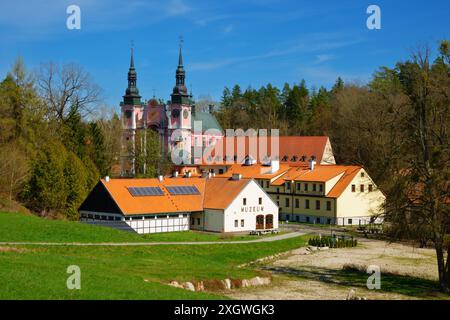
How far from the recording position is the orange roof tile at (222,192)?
5553 centimetres

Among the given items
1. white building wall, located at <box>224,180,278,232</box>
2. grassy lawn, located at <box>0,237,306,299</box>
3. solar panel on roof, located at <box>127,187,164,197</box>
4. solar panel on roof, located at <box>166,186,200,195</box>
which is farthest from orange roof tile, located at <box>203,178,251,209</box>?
grassy lawn, located at <box>0,237,306,299</box>

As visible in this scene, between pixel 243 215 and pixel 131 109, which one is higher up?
pixel 131 109

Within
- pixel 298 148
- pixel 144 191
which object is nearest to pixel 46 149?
pixel 144 191

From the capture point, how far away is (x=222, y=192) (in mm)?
57156

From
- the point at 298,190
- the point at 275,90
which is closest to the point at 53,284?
the point at 298,190

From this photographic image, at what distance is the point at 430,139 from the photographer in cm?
3169

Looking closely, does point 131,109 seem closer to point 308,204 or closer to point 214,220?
point 308,204

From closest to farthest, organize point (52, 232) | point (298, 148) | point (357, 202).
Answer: point (52, 232), point (357, 202), point (298, 148)

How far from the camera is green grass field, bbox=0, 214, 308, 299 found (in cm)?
2178

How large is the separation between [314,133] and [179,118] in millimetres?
24244

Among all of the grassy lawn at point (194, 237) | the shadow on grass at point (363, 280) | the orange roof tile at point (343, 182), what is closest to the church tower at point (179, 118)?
the orange roof tile at point (343, 182)
